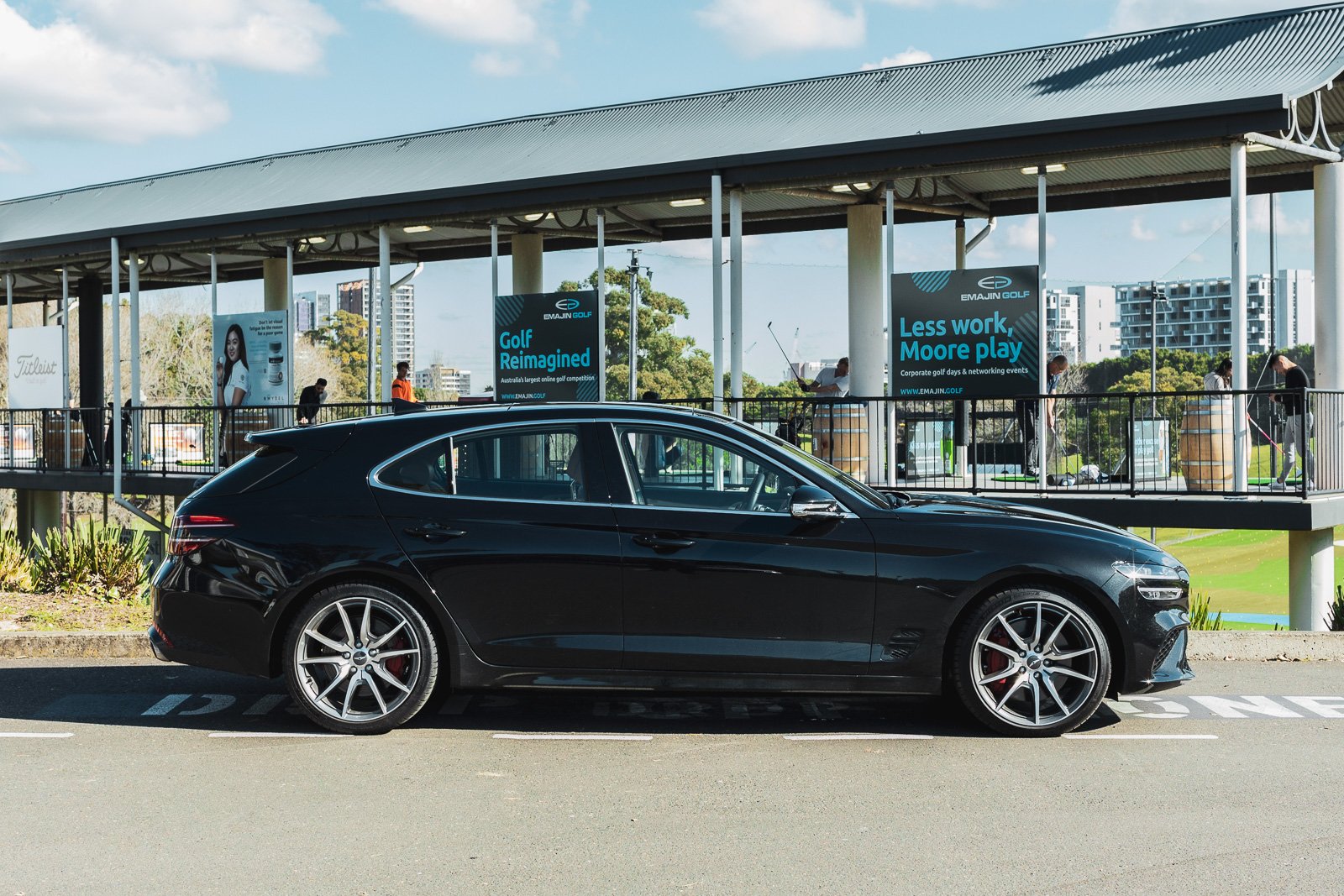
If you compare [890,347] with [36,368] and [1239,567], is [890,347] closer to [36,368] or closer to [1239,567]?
[36,368]

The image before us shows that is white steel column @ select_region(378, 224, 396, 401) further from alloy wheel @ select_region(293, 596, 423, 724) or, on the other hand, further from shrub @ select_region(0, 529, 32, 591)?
alloy wheel @ select_region(293, 596, 423, 724)

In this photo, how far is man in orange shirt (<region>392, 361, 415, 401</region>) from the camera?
63.4 feet

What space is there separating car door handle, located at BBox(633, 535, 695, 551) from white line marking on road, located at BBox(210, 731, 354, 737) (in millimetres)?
1744

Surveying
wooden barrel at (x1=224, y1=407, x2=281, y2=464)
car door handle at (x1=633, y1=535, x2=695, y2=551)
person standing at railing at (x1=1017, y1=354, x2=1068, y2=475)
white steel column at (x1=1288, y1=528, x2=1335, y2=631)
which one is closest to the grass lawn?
person standing at railing at (x1=1017, y1=354, x2=1068, y2=475)

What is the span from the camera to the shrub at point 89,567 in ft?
41.2

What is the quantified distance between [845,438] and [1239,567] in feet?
213

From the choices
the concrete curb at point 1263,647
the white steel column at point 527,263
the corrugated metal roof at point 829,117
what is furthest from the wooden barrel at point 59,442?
the concrete curb at point 1263,647

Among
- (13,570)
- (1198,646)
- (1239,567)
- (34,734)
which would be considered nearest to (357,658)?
(34,734)

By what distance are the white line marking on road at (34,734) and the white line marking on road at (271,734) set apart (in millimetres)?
733

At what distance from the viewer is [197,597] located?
22.6ft

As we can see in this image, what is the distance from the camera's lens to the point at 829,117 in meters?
18.5

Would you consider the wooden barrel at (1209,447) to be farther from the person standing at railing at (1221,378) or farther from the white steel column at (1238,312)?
the person standing at railing at (1221,378)

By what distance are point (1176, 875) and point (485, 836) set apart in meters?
2.42

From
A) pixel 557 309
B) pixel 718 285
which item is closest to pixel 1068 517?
pixel 718 285
